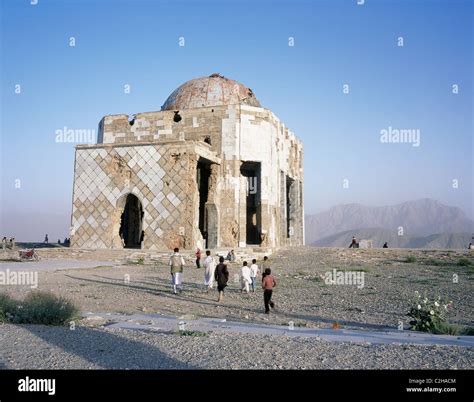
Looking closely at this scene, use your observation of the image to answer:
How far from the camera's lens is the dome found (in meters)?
29.4

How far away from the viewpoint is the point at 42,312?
747 cm

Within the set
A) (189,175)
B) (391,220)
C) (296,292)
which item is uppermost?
(189,175)

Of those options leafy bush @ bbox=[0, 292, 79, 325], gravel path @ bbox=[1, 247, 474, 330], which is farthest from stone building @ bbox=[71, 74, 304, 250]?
leafy bush @ bbox=[0, 292, 79, 325]

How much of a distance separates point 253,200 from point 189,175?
771cm

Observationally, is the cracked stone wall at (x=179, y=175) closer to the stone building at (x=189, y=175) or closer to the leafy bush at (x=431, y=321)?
the stone building at (x=189, y=175)

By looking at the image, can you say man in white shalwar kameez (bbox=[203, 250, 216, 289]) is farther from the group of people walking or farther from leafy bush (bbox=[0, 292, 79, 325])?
leafy bush (bbox=[0, 292, 79, 325])

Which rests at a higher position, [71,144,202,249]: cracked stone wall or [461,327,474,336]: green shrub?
[71,144,202,249]: cracked stone wall

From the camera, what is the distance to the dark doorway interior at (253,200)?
86.8 feet

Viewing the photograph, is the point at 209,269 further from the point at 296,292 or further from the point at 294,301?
the point at 294,301

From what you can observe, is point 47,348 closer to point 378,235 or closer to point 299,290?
point 299,290

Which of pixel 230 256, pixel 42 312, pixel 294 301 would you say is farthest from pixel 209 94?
pixel 42 312

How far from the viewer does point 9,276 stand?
1448 cm

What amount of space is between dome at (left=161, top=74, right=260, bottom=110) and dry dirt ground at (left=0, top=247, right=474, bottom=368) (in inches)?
480
